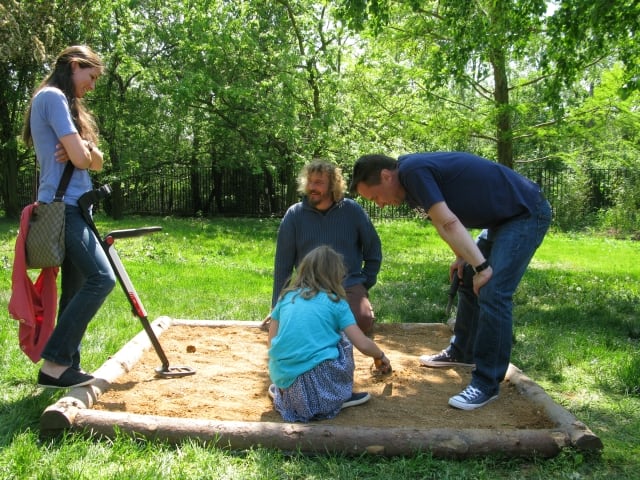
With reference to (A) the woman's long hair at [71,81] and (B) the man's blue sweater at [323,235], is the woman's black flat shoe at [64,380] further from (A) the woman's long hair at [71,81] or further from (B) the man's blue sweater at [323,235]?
(B) the man's blue sweater at [323,235]

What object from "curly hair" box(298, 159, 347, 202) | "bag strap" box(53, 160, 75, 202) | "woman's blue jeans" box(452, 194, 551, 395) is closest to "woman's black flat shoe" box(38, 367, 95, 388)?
"bag strap" box(53, 160, 75, 202)

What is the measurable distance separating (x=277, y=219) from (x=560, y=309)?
13.0 m

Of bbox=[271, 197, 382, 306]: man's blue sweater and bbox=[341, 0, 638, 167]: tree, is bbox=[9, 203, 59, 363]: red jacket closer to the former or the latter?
bbox=[271, 197, 382, 306]: man's blue sweater

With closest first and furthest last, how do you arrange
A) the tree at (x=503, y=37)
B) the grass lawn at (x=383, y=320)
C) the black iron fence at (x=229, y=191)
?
the grass lawn at (x=383, y=320)
the tree at (x=503, y=37)
the black iron fence at (x=229, y=191)

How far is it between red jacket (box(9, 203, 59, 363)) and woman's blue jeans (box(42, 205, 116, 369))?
0.16m

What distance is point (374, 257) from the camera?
500 centimetres

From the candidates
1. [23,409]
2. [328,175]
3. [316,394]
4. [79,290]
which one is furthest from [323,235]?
[23,409]

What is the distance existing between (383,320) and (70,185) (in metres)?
3.34

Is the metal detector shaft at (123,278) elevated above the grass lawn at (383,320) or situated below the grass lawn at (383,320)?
above

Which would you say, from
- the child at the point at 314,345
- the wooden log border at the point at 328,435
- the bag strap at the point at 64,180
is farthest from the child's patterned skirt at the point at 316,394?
the bag strap at the point at 64,180

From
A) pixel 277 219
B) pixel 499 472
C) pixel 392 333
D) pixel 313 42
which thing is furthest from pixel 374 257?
pixel 277 219

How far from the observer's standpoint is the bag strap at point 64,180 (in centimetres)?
346

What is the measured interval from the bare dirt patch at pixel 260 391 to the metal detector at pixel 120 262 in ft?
→ 0.26

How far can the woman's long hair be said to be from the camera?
3.56 metres
